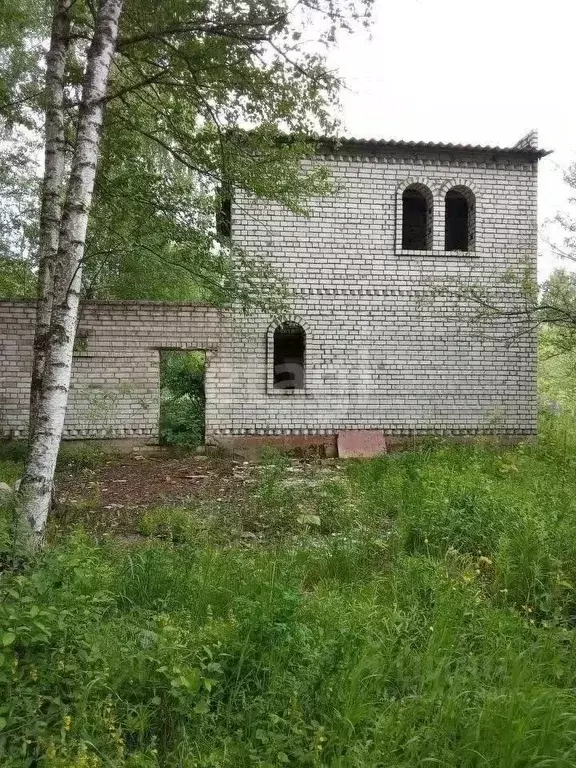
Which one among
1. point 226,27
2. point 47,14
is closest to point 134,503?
point 226,27

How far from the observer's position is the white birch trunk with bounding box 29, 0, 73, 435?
5004 mm

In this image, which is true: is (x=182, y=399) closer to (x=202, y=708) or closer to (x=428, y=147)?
(x=428, y=147)

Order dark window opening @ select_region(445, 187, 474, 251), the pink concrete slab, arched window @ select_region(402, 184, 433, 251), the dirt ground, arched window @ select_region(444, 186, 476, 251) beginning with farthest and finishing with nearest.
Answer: arched window @ select_region(402, 184, 433, 251) < dark window opening @ select_region(445, 187, 474, 251) < arched window @ select_region(444, 186, 476, 251) < the pink concrete slab < the dirt ground

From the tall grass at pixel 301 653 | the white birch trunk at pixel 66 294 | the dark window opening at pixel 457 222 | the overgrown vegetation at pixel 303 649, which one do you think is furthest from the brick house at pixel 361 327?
the tall grass at pixel 301 653

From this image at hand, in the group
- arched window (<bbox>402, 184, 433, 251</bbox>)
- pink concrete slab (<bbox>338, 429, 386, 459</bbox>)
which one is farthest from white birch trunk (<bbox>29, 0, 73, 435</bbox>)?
arched window (<bbox>402, 184, 433, 251</bbox>)

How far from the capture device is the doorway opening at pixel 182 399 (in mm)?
8273

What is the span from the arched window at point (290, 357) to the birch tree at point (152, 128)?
4.31 feet

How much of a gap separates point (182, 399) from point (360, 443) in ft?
13.8

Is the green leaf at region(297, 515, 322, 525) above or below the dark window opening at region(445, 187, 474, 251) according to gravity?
below

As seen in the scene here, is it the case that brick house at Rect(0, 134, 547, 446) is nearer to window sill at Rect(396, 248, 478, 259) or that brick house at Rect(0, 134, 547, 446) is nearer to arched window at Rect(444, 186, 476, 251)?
window sill at Rect(396, 248, 478, 259)

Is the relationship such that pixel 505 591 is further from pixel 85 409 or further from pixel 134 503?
pixel 85 409

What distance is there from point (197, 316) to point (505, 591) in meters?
6.24

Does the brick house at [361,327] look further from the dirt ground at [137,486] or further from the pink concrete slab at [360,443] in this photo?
the dirt ground at [137,486]

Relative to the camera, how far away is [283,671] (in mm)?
2389
